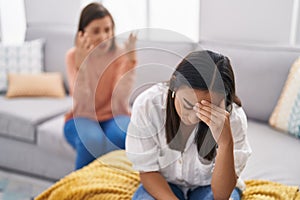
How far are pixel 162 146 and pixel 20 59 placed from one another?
1641 millimetres

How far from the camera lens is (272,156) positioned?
68.2 inches

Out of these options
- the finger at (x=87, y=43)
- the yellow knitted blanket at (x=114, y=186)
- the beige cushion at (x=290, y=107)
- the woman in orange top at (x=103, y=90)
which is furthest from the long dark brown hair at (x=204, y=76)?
the beige cushion at (x=290, y=107)

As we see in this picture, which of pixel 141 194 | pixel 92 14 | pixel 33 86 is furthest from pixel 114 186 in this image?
pixel 33 86

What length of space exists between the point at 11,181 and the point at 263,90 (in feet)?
4.52

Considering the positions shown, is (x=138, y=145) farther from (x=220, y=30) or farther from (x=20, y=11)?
(x=20, y=11)

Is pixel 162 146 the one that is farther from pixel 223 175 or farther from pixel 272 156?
pixel 272 156

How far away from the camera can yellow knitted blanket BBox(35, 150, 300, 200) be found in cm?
134

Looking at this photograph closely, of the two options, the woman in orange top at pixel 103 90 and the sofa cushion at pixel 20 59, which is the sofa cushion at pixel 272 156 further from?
the sofa cushion at pixel 20 59

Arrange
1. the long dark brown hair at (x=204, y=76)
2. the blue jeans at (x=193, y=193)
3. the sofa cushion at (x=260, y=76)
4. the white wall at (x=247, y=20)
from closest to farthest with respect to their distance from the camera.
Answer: the long dark brown hair at (x=204, y=76), the blue jeans at (x=193, y=193), the sofa cushion at (x=260, y=76), the white wall at (x=247, y=20)

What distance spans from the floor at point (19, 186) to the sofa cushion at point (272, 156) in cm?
109

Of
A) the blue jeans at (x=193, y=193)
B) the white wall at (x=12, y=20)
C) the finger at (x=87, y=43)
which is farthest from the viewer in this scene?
the white wall at (x=12, y=20)

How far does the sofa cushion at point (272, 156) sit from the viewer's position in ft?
5.14

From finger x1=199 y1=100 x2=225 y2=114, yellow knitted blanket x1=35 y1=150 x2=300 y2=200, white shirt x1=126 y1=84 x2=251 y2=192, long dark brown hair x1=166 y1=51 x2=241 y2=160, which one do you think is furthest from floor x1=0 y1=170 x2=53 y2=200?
finger x1=199 y1=100 x2=225 y2=114

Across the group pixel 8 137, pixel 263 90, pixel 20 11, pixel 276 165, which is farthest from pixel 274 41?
pixel 20 11
